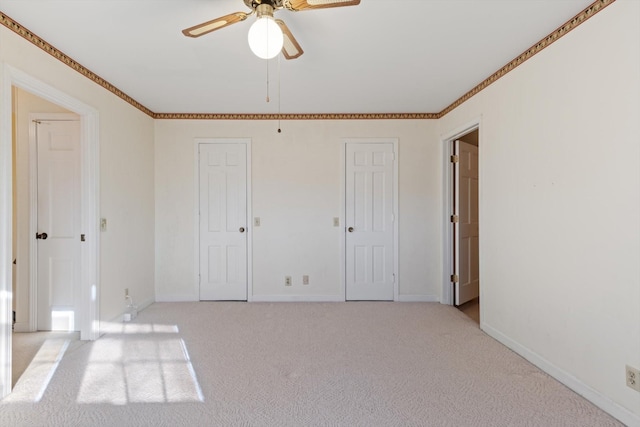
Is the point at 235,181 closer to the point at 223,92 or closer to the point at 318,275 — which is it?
the point at 223,92

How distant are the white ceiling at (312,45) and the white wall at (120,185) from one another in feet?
0.65

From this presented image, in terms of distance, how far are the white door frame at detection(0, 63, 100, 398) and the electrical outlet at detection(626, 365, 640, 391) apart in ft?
12.3

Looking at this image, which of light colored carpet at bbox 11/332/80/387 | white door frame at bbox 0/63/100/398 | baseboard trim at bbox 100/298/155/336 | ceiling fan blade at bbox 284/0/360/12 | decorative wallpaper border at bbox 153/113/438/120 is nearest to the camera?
ceiling fan blade at bbox 284/0/360/12

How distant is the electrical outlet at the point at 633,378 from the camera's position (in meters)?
1.78

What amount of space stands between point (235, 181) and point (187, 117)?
1.04m

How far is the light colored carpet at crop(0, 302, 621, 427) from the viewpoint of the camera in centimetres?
191

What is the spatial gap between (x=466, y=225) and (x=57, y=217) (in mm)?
4604

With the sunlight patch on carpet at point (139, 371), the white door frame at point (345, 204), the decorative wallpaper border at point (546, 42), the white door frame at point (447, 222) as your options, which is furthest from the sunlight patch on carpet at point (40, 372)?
the decorative wallpaper border at point (546, 42)

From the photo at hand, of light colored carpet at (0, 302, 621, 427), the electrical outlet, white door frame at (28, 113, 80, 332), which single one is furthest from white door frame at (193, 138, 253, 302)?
the electrical outlet

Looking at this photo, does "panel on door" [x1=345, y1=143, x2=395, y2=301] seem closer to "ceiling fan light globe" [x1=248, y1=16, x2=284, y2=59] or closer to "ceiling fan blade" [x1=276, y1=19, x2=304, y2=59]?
"ceiling fan blade" [x1=276, y1=19, x2=304, y2=59]

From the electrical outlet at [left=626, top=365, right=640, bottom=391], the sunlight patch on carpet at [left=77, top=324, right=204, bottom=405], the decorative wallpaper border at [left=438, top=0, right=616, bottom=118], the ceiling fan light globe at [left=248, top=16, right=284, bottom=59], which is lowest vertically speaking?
the sunlight patch on carpet at [left=77, top=324, right=204, bottom=405]

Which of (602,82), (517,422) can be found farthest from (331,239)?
(602,82)

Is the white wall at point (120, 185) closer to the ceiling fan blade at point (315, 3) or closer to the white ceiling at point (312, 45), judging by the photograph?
the white ceiling at point (312, 45)

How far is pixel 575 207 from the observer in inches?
84.7
